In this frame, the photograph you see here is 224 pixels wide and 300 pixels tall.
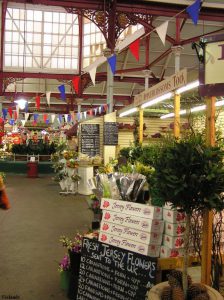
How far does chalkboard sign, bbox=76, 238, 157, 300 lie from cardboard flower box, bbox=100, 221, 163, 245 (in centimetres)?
13

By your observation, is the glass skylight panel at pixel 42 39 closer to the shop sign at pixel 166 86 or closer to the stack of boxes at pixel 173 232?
the shop sign at pixel 166 86

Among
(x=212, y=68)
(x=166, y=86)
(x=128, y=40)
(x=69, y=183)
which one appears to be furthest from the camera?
(x=128, y=40)

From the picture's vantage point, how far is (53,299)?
338cm

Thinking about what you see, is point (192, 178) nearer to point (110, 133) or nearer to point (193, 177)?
point (193, 177)

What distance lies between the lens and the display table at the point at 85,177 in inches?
378

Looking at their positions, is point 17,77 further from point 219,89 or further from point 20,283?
point 219,89

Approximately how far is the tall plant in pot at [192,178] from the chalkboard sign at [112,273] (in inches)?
17.4

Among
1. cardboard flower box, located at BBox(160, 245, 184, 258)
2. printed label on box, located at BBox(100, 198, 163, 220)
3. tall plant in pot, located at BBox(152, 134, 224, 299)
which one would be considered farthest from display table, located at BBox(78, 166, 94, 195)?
tall plant in pot, located at BBox(152, 134, 224, 299)

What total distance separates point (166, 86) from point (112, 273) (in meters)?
3.79

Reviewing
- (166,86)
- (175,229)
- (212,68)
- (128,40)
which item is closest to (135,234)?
(175,229)

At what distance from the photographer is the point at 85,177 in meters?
9.60

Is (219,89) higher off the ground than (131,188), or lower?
higher

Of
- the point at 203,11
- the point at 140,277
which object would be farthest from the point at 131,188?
the point at 203,11

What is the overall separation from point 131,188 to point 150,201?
0.20 metres
